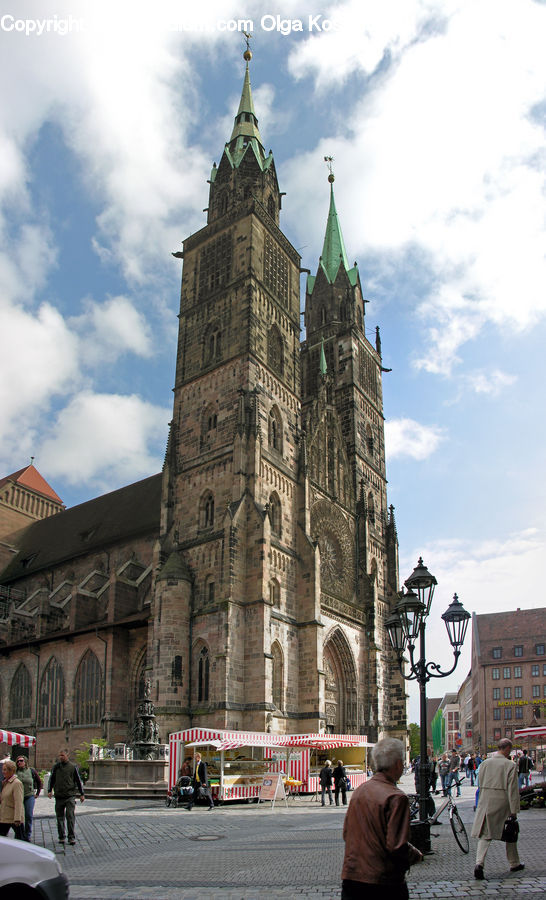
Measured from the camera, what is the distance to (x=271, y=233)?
3888 centimetres

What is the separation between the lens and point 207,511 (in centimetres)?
3231

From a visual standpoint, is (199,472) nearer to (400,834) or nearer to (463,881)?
(463,881)

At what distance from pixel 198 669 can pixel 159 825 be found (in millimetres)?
14529

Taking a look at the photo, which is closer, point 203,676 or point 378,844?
point 378,844

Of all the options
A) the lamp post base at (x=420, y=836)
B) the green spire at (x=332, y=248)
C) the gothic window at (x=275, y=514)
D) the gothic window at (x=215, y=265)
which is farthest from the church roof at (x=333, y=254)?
the lamp post base at (x=420, y=836)

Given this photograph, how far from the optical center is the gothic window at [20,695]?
123ft

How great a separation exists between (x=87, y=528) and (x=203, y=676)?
60.0 ft

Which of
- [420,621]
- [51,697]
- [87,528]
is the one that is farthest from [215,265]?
[420,621]

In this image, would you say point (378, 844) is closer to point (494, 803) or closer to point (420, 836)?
point (494, 803)

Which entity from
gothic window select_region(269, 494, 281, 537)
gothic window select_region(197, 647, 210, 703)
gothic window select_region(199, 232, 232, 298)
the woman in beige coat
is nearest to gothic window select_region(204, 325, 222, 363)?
gothic window select_region(199, 232, 232, 298)

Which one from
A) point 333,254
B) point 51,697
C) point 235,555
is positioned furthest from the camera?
point 333,254

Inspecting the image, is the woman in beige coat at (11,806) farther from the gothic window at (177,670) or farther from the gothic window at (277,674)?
the gothic window at (277,674)

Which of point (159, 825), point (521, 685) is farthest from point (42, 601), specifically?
point (521, 685)

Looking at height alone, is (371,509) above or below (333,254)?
below
